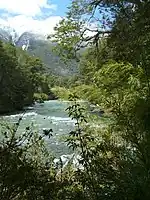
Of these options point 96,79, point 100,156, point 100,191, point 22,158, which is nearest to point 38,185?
point 22,158

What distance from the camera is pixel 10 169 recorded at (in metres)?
4.02

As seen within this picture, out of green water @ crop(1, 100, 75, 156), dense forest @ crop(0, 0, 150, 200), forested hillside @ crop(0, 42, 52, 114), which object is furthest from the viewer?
forested hillside @ crop(0, 42, 52, 114)

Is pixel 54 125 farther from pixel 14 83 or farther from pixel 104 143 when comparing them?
pixel 14 83

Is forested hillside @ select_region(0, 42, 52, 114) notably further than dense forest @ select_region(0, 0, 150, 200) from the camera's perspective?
Yes

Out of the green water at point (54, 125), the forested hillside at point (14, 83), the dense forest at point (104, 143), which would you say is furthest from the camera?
the forested hillside at point (14, 83)

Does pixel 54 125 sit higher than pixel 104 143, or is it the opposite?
pixel 104 143

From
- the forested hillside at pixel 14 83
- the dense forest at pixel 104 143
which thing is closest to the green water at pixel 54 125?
the dense forest at pixel 104 143

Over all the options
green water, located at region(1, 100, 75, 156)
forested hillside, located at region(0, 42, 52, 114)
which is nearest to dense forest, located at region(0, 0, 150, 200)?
green water, located at region(1, 100, 75, 156)

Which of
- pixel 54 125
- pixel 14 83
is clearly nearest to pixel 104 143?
pixel 54 125

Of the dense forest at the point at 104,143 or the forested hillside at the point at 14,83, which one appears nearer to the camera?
the dense forest at the point at 104,143

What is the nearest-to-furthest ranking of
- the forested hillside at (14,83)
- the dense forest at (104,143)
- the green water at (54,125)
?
1. the dense forest at (104,143)
2. the green water at (54,125)
3. the forested hillside at (14,83)

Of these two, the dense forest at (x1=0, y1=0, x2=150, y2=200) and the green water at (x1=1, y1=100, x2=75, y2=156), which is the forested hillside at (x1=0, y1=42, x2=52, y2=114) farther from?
the dense forest at (x1=0, y1=0, x2=150, y2=200)

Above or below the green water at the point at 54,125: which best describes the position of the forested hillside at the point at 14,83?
above

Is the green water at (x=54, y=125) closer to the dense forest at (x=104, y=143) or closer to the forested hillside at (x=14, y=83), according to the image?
the dense forest at (x=104, y=143)
